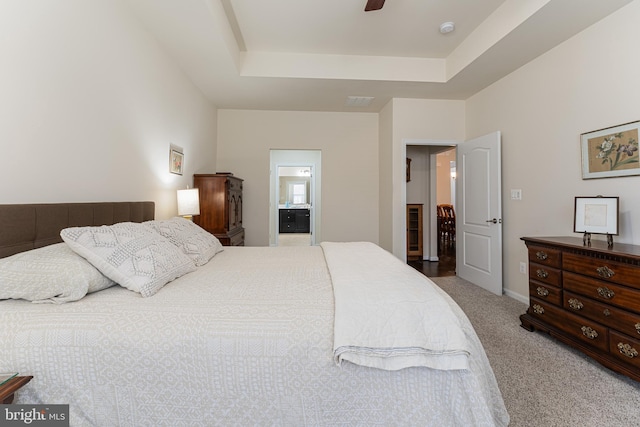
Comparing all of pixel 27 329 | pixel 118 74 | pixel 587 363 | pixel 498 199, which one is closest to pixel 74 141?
pixel 118 74

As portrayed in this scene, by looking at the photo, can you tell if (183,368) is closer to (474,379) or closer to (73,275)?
(73,275)

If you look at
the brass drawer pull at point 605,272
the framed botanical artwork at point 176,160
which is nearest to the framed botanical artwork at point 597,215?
the brass drawer pull at point 605,272

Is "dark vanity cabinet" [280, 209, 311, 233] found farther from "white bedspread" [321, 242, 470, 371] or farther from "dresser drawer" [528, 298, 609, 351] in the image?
"white bedspread" [321, 242, 470, 371]

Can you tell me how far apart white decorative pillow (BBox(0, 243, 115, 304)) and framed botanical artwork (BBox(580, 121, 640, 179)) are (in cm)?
352

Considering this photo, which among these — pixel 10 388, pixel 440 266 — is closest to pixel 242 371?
pixel 10 388

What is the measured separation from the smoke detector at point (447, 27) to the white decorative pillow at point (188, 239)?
3073mm

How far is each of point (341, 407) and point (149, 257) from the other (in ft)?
3.56

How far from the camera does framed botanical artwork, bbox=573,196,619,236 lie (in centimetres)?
199

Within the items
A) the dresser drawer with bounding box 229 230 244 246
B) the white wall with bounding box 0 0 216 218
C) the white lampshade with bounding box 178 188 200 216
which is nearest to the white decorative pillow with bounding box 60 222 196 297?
the white wall with bounding box 0 0 216 218

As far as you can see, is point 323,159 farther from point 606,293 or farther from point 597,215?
point 606,293

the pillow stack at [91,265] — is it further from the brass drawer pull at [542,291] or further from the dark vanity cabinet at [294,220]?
the dark vanity cabinet at [294,220]

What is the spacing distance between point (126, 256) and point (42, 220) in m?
0.56

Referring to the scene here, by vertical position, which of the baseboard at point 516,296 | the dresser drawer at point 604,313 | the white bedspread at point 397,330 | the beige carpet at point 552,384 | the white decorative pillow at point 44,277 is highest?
the white decorative pillow at point 44,277

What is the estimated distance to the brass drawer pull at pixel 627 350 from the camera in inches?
62.4
